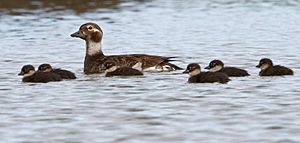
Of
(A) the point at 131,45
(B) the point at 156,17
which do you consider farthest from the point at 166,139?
(B) the point at 156,17

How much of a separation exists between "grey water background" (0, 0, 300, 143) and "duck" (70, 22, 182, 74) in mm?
310

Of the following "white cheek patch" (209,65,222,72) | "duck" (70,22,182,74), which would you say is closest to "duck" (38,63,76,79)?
"duck" (70,22,182,74)

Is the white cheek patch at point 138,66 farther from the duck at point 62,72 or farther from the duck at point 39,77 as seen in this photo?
the duck at point 39,77

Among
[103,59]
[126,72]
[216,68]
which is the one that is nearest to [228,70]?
[216,68]

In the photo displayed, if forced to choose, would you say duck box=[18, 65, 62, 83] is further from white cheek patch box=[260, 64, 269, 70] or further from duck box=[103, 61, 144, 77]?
white cheek patch box=[260, 64, 269, 70]

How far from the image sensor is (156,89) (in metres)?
14.1

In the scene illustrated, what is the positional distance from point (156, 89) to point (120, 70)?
4.84 feet

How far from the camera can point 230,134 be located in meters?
10.6

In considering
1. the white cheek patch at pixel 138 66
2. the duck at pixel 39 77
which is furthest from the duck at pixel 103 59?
the duck at pixel 39 77

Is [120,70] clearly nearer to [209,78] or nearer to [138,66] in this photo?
[138,66]

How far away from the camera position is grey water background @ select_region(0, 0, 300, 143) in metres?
10.8

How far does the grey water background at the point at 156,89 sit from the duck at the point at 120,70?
0.83 feet

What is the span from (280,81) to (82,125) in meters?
4.24

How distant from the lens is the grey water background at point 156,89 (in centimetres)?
1084
